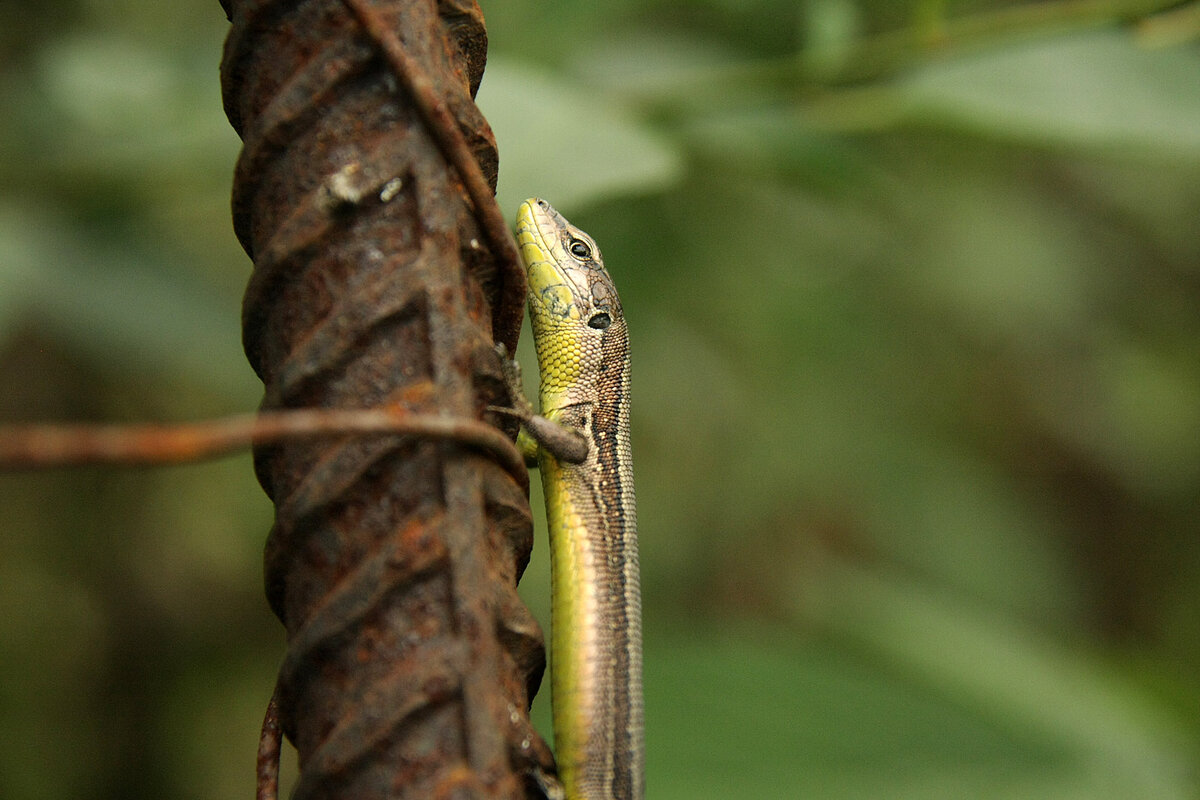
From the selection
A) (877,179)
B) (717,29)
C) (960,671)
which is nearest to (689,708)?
(960,671)

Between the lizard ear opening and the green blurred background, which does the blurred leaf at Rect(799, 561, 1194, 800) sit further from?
the lizard ear opening

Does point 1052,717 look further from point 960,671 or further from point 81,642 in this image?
point 81,642

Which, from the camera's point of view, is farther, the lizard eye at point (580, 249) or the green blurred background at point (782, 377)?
the lizard eye at point (580, 249)

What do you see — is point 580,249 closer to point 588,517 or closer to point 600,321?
point 600,321

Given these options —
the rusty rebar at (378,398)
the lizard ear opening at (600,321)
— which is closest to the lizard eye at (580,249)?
the lizard ear opening at (600,321)

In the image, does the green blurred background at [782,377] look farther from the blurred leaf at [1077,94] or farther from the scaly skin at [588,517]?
the scaly skin at [588,517]

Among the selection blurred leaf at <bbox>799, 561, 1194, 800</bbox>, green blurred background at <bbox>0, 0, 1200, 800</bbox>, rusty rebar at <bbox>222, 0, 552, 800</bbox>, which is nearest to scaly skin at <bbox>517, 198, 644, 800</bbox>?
green blurred background at <bbox>0, 0, 1200, 800</bbox>
